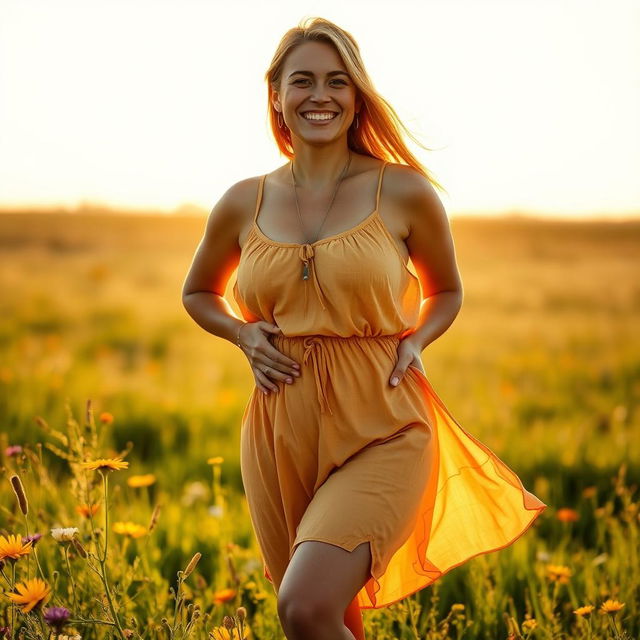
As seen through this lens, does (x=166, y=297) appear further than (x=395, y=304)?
Yes

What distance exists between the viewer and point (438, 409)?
3127mm

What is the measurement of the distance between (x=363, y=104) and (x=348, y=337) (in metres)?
0.87

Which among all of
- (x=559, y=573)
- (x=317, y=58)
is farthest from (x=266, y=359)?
(x=559, y=573)

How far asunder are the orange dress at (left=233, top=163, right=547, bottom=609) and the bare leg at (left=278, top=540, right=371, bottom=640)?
0.10 meters

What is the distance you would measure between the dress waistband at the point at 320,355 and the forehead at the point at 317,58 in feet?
2.89

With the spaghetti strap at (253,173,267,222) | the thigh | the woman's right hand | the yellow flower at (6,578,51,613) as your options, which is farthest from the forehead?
the yellow flower at (6,578,51,613)

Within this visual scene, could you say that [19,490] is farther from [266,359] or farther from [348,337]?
[348,337]

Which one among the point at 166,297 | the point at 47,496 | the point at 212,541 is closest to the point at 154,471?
the point at 47,496

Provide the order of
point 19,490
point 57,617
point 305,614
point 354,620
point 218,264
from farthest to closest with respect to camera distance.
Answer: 1. point 218,264
2. point 354,620
3. point 19,490
4. point 305,614
5. point 57,617

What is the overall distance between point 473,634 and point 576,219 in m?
43.3

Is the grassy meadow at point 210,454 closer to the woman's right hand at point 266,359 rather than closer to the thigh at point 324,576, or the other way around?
the thigh at point 324,576

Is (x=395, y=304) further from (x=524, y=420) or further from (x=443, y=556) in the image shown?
(x=524, y=420)

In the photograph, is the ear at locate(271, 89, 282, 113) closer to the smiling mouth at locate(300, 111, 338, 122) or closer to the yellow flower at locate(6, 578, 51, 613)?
the smiling mouth at locate(300, 111, 338, 122)

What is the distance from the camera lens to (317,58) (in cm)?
312
